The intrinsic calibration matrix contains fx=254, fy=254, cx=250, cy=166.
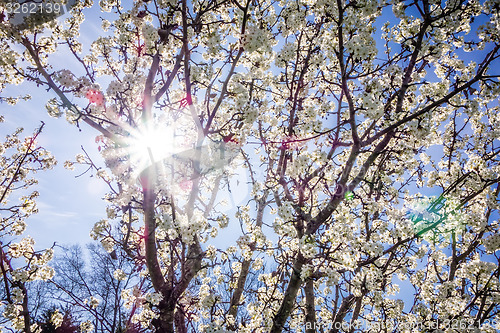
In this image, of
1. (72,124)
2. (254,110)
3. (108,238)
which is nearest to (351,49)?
(254,110)

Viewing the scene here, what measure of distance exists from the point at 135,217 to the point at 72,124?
8.96 feet

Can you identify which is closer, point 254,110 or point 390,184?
point 254,110

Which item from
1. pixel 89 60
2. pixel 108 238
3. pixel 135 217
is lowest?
pixel 108 238

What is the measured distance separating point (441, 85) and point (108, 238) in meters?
7.35

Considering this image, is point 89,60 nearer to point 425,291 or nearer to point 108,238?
point 108,238

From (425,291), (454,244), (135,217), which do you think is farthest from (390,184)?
(135,217)

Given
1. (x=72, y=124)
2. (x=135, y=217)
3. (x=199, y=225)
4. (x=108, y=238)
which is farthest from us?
(x=135, y=217)

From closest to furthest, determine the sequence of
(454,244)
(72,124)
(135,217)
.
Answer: (72,124)
(135,217)
(454,244)

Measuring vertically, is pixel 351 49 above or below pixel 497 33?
below

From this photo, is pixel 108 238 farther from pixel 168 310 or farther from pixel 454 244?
pixel 454 244

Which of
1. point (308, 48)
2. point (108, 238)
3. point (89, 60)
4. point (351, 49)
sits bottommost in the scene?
point (108, 238)

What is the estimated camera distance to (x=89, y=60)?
5328 millimetres

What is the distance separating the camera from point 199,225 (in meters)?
3.74

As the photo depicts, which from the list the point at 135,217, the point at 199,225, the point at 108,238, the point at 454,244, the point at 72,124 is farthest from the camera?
the point at 454,244
